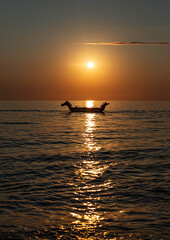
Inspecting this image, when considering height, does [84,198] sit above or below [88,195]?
below

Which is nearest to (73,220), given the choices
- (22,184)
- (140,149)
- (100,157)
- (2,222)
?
(2,222)

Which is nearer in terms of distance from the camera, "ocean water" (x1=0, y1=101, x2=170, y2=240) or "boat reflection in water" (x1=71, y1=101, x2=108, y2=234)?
"ocean water" (x1=0, y1=101, x2=170, y2=240)

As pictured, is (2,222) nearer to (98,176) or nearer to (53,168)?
(98,176)

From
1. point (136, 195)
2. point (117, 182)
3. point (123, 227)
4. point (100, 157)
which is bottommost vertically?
point (123, 227)

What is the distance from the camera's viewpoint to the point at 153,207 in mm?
9734

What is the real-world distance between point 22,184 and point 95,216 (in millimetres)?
4715

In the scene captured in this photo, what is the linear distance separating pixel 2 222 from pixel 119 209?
379cm

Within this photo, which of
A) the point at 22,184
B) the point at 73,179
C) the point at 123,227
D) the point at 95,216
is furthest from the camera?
the point at 73,179

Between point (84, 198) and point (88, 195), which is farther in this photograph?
point (88, 195)

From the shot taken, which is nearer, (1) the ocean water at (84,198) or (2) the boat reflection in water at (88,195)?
(1) the ocean water at (84,198)

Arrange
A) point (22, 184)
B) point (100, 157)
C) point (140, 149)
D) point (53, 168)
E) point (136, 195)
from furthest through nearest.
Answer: point (140, 149) < point (100, 157) < point (53, 168) < point (22, 184) < point (136, 195)

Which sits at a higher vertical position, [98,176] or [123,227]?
[98,176]

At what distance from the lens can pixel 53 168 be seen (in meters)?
15.9

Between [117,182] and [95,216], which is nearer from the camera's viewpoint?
[95,216]
